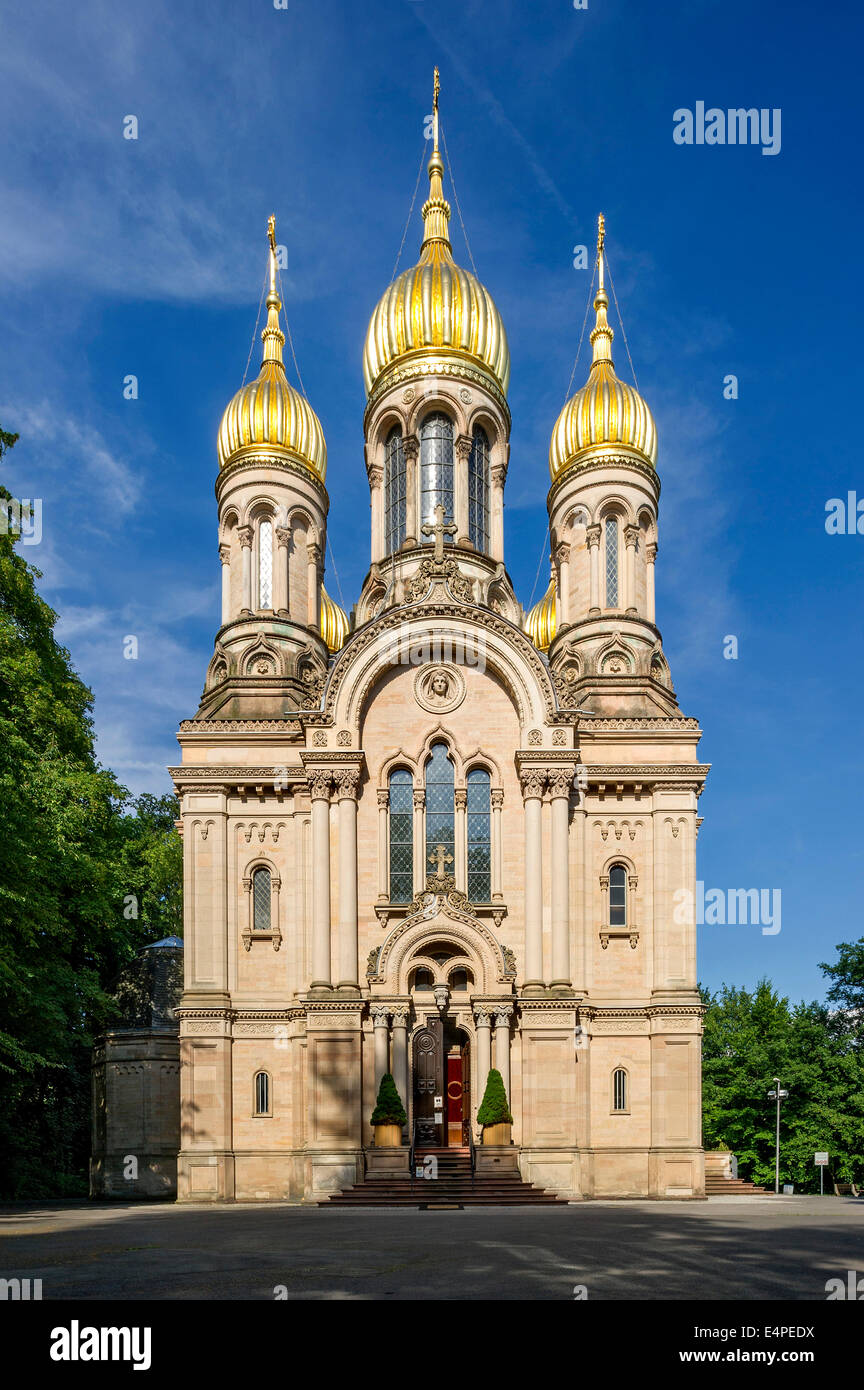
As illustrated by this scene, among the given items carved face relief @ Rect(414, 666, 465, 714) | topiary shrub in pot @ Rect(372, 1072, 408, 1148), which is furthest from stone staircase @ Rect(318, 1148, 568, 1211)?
carved face relief @ Rect(414, 666, 465, 714)

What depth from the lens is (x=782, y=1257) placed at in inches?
528

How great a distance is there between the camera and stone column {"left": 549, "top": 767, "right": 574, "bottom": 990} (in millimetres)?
31719

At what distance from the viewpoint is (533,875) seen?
3212 centimetres

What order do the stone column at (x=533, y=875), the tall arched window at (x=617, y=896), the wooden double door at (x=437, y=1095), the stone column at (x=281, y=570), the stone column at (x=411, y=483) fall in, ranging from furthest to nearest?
the stone column at (x=411, y=483)
the stone column at (x=281, y=570)
the tall arched window at (x=617, y=896)
the stone column at (x=533, y=875)
the wooden double door at (x=437, y=1095)

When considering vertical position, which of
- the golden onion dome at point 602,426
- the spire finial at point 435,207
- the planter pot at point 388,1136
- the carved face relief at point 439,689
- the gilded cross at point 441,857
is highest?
the spire finial at point 435,207

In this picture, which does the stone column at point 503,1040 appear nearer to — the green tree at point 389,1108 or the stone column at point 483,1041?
the stone column at point 483,1041

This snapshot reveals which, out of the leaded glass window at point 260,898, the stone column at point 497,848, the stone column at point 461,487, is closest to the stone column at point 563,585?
the stone column at point 461,487

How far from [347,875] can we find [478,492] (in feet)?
51.1

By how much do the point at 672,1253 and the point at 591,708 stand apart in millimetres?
24702

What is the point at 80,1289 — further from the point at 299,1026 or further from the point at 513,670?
the point at 513,670

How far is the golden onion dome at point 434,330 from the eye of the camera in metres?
41.2

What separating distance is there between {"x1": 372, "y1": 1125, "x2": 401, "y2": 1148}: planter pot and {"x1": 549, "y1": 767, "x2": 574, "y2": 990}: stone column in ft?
18.3

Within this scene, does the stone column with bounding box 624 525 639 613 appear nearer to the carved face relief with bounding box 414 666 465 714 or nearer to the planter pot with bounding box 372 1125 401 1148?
the carved face relief with bounding box 414 666 465 714

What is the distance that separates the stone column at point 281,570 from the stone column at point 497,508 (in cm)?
706
